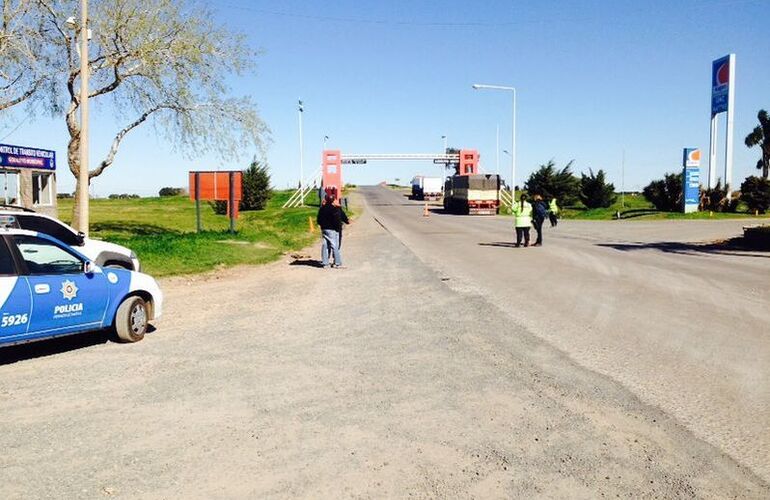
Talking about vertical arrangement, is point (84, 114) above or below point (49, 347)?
above

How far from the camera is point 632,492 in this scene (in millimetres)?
4000

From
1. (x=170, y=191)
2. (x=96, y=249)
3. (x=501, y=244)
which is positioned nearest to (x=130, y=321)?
(x=96, y=249)

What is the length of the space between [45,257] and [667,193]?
45266 millimetres

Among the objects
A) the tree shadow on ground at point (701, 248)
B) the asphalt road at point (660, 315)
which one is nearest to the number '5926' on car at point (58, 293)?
the asphalt road at point (660, 315)

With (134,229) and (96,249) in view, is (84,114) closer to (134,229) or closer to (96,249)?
(96,249)

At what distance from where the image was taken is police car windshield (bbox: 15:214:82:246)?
11086 millimetres

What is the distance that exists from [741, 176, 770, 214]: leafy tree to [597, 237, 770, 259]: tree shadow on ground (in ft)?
77.8

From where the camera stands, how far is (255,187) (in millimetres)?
55812

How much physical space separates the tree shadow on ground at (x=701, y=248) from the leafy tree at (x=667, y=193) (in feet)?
74.8

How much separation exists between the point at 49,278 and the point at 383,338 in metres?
3.87

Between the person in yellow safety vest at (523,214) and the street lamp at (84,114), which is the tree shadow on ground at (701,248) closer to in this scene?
the person in yellow safety vest at (523,214)

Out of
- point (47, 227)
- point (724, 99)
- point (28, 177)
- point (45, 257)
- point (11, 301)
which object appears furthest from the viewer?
point (724, 99)

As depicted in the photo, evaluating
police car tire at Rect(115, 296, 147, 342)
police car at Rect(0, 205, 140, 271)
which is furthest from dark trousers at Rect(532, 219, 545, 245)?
police car tire at Rect(115, 296, 147, 342)

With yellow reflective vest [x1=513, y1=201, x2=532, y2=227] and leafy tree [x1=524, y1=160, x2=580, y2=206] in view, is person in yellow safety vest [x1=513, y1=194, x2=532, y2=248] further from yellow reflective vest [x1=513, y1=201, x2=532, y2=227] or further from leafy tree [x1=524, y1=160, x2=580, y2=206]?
leafy tree [x1=524, y1=160, x2=580, y2=206]
